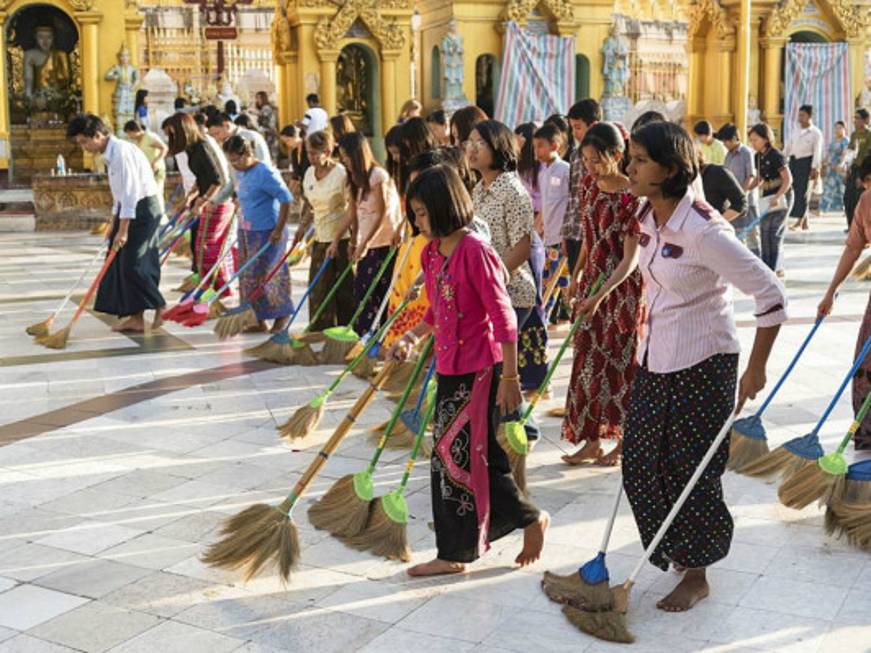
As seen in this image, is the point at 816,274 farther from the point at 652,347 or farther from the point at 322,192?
the point at 652,347

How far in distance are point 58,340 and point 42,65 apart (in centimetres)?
1572

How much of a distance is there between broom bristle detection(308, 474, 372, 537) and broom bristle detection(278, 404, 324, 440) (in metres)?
1.15

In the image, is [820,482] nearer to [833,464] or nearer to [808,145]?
[833,464]

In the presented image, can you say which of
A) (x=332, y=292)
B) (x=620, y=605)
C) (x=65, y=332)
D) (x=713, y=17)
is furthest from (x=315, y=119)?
(x=620, y=605)

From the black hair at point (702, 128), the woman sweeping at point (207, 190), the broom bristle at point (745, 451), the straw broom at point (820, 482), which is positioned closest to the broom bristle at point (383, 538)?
the straw broom at point (820, 482)

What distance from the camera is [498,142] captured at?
17.7 feet

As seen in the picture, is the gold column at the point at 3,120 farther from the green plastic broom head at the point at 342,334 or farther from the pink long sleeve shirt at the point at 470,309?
the pink long sleeve shirt at the point at 470,309

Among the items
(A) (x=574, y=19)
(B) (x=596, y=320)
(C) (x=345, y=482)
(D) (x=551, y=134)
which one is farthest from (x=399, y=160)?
(A) (x=574, y=19)

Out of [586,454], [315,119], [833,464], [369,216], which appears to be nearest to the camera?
[833,464]

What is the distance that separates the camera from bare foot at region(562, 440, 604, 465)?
600cm

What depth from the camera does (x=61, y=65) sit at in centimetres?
2331

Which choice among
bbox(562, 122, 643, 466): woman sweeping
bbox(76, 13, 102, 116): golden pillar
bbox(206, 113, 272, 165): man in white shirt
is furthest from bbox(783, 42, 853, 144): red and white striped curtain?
bbox(562, 122, 643, 466): woman sweeping

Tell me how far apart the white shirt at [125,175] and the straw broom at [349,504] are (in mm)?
4520

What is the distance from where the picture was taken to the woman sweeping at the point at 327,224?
8.48 m
